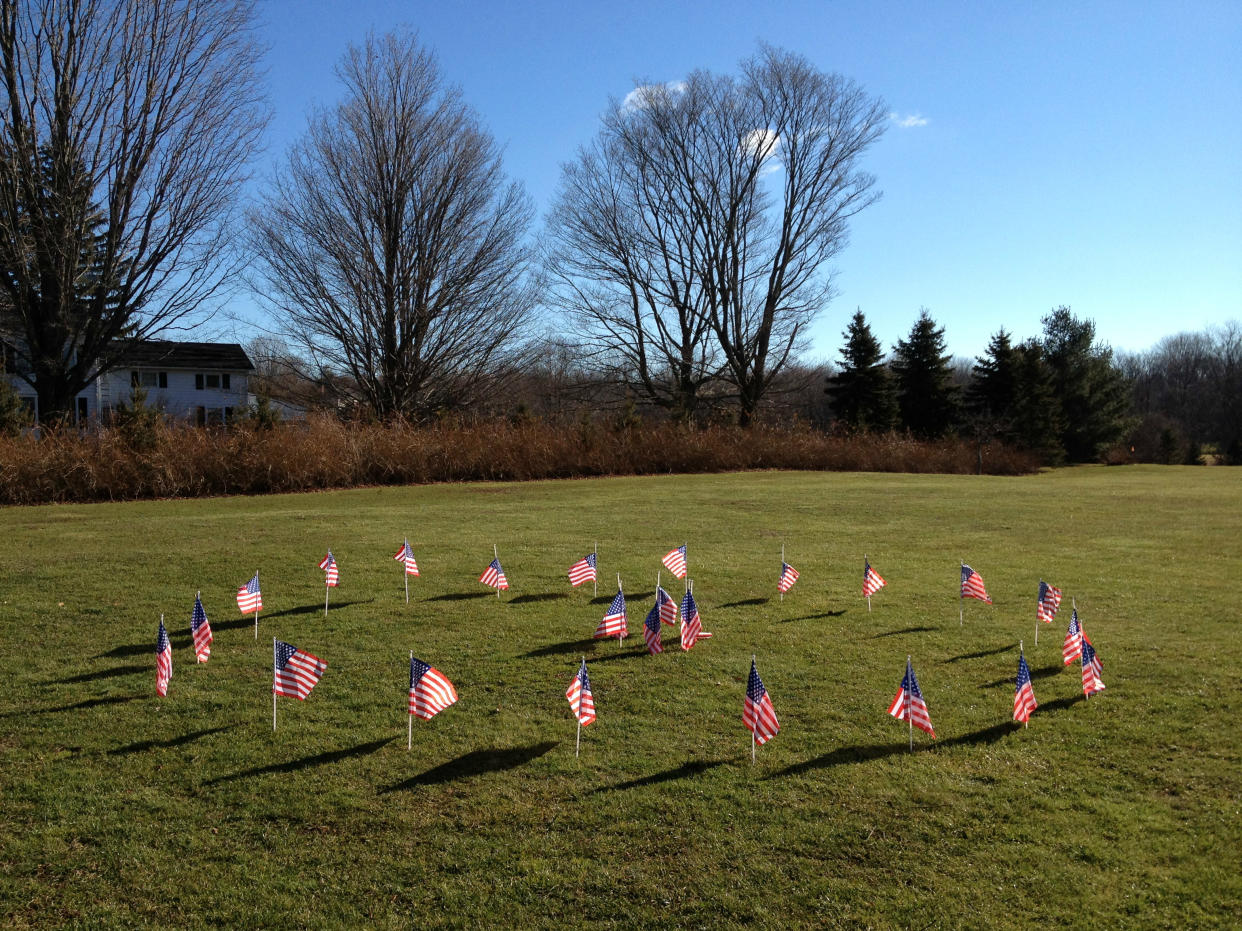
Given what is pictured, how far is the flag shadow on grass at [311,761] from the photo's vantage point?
14.4 feet

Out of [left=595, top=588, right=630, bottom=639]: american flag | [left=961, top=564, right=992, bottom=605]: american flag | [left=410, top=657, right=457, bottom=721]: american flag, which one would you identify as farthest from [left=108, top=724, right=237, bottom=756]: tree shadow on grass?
[left=961, top=564, right=992, bottom=605]: american flag

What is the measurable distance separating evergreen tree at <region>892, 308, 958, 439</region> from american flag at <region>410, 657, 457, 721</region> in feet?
131

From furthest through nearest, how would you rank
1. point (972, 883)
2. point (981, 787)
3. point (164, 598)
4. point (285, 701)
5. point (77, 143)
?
1. point (77, 143)
2. point (164, 598)
3. point (285, 701)
4. point (981, 787)
5. point (972, 883)

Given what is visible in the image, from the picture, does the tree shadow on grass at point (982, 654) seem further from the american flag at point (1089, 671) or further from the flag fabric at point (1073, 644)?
the american flag at point (1089, 671)

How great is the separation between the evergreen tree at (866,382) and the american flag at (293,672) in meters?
36.5

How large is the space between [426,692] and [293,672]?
0.93m

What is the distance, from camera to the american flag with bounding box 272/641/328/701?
15.9ft

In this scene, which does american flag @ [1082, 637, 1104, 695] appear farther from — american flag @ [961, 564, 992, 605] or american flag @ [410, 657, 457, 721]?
american flag @ [410, 657, 457, 721]

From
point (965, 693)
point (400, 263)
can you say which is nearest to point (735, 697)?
point (965, 693)

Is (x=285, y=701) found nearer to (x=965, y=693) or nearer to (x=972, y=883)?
(x=972, y=883)

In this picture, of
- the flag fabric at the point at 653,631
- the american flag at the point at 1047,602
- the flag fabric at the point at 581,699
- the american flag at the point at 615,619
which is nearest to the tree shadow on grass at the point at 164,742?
the flag fabric at the point at 581,699

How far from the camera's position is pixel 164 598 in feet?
26.2

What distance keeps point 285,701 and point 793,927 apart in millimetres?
3636

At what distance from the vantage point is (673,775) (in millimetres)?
4410
